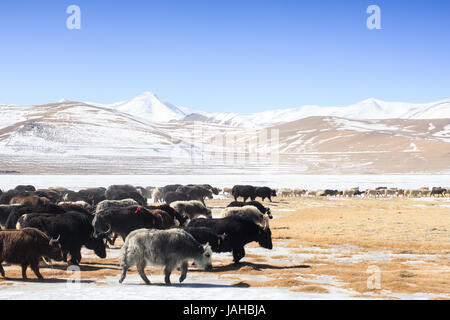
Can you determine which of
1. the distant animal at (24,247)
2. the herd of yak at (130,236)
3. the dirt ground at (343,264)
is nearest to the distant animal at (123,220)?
the herd of yak at (130,236)

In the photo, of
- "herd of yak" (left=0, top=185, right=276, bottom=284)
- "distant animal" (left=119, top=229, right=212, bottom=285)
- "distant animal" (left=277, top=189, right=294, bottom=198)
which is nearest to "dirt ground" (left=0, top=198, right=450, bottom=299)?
"herd of yak" (left=0, top=185, right=276, bottom=284)

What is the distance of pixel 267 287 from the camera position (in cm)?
1120

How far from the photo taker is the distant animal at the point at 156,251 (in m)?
11.3

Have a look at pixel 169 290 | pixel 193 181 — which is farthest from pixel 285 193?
pixel 169 290

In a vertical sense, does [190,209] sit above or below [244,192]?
above

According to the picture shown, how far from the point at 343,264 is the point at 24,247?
9196 mm

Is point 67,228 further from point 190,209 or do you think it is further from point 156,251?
point 190,209

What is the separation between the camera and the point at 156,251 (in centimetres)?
1136

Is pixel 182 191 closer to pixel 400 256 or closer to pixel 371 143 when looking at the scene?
pixel 400 256

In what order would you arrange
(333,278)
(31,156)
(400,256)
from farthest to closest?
(31,156), (400,256), (333,278)

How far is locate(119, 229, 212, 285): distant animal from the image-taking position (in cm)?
1133
